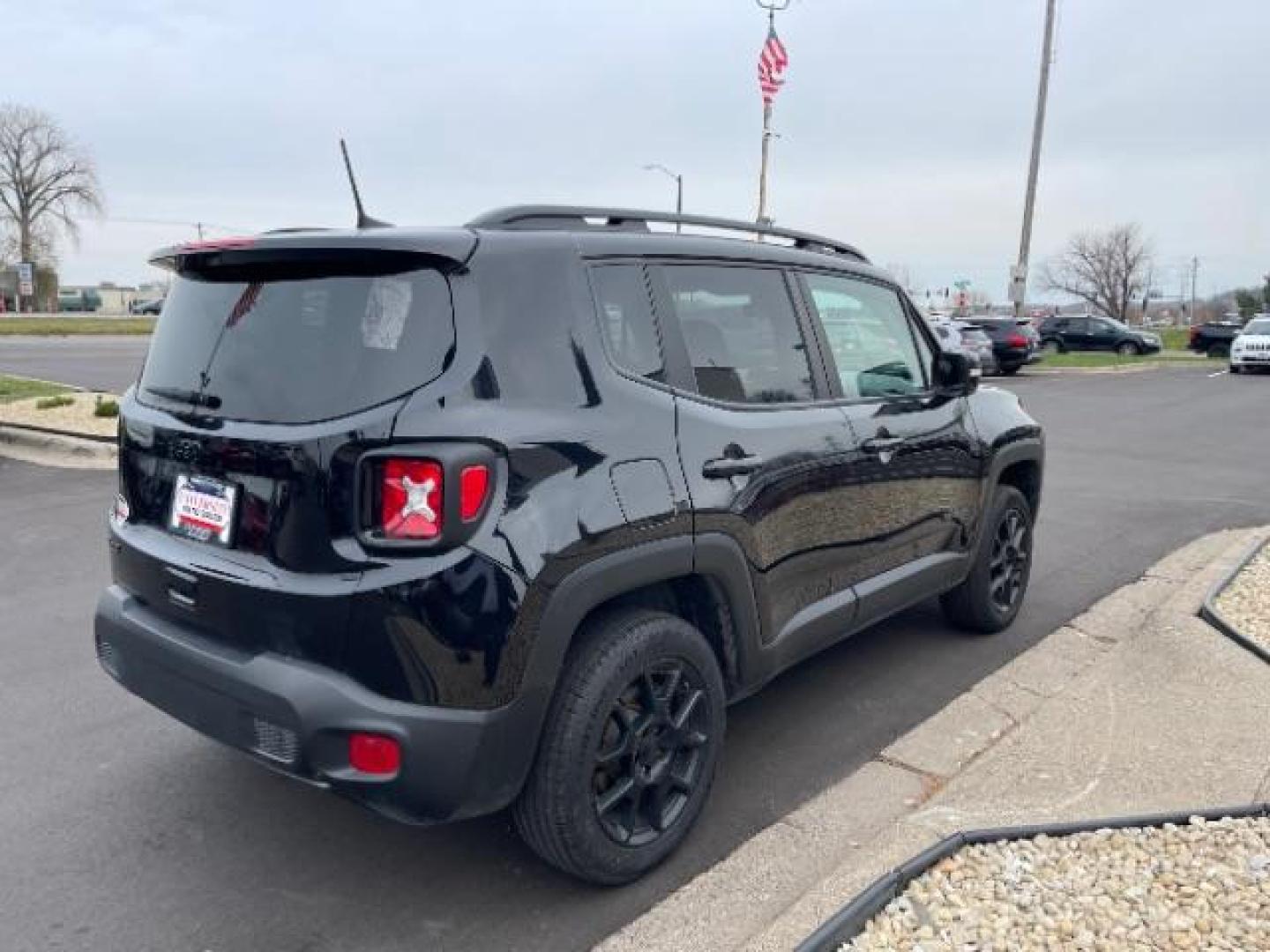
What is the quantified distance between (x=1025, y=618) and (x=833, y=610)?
2.13 metres

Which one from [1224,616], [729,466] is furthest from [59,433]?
[1224,616]

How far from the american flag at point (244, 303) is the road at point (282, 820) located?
5.09 ft

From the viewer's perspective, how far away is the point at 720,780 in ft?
11.4

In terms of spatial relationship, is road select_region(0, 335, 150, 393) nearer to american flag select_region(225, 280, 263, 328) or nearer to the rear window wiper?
the rear window wiper

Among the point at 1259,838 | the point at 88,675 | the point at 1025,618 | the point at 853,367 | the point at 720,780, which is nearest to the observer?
the point at 1259,838

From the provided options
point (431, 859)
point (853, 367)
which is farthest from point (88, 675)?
point (853, 367)

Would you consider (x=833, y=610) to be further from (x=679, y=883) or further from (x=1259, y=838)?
(x=1259, y=838)

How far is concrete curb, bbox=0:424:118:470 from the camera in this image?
9219 millimetres

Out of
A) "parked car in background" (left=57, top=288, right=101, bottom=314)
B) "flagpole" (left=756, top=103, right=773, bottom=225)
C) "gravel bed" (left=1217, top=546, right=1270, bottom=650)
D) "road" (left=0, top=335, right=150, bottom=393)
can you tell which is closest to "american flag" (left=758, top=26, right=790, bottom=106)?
"flagpole" (left=756, top=103, right=773, bottom=225)

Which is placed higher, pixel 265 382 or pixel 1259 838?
pixel 265 382

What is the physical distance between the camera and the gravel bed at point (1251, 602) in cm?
471

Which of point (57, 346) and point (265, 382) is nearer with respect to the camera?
point (265, 382)

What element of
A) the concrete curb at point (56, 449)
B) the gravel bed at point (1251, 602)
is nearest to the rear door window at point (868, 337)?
the gravel bed at point (1251, 602)

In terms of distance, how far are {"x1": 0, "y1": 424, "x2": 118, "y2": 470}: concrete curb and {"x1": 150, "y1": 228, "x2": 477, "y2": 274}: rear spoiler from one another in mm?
7097
